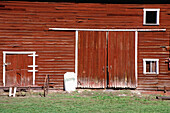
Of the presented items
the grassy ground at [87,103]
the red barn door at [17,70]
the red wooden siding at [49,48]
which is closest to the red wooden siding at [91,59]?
the red wooden siding at [49,48]

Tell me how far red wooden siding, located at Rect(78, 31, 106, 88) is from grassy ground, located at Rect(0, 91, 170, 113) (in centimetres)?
98

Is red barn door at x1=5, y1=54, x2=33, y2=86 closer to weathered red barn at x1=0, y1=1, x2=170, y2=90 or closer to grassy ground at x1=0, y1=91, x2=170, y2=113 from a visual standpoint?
weathered red barn at x1=0, y1=1, x2=170, y2=90

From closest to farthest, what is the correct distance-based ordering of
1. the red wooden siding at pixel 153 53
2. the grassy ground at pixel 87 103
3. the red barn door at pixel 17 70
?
the grassy ground at pixel 87 103, the red barn door at pixel 17 70, the red wooden siding at pixel 153 53

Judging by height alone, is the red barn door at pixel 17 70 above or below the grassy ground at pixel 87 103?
above

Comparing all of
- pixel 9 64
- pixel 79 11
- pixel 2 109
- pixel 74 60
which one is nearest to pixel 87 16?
pixel 79 11

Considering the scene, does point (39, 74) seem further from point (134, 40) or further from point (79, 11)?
point (134, 40)

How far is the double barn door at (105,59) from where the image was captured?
1539 cm

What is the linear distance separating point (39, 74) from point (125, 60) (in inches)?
186

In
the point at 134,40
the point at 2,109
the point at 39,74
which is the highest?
the point at 134,40

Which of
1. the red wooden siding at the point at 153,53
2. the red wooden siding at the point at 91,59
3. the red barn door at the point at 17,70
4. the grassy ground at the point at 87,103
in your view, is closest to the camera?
the grassy ground at the point at 87,103

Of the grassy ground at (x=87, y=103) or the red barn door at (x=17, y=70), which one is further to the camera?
the red barn door at (x=17, y=70)

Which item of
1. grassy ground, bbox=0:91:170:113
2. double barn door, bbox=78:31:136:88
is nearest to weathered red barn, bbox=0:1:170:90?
double barn door, bbox=78:31:136:88

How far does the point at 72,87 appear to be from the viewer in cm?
1504

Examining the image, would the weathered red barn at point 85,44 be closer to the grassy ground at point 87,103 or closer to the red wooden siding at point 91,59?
the red wooden siding at point 91,59
